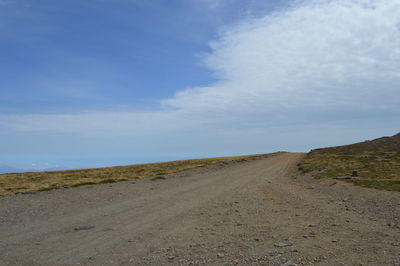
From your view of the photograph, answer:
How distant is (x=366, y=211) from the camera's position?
13.5 m

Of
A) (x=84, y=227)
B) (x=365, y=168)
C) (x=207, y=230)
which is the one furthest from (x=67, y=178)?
(x=365, y=168)

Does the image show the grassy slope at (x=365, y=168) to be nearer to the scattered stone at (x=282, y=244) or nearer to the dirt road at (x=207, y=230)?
the dirt road at (x=207, y=230)

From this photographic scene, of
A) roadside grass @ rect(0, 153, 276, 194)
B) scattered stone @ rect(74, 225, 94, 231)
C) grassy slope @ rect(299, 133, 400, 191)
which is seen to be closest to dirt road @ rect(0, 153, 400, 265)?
scattered stone @ rect(74, 225, 94, 231)

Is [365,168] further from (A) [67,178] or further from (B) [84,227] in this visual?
(A) [67,178]

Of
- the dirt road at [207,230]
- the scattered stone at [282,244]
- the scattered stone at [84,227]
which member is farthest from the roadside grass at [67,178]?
the scattered stone at [282,244]

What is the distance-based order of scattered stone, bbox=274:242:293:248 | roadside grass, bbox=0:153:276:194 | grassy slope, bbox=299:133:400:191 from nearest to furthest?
scattered stone, bbox=274:242:293:248 < grassy slope, bbox=299:133:400:191 < roadside grass, bbox=0:153:276:194

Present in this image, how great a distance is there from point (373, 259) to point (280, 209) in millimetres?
7093

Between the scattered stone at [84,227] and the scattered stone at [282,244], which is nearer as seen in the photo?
the scattered stone at [282,244]

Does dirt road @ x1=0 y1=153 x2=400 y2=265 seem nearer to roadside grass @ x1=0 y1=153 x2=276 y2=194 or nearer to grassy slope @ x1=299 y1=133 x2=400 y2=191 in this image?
grassy slope @ x1=299 y1=133 x2=400 y2=191

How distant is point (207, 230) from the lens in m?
10.9

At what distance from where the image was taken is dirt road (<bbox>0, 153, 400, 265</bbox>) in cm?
803

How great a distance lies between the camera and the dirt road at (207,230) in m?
8.03

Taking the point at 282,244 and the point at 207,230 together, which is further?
the point at 207,230

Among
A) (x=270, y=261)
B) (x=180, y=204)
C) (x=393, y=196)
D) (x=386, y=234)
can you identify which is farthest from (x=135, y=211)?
(x=393, y=196)
